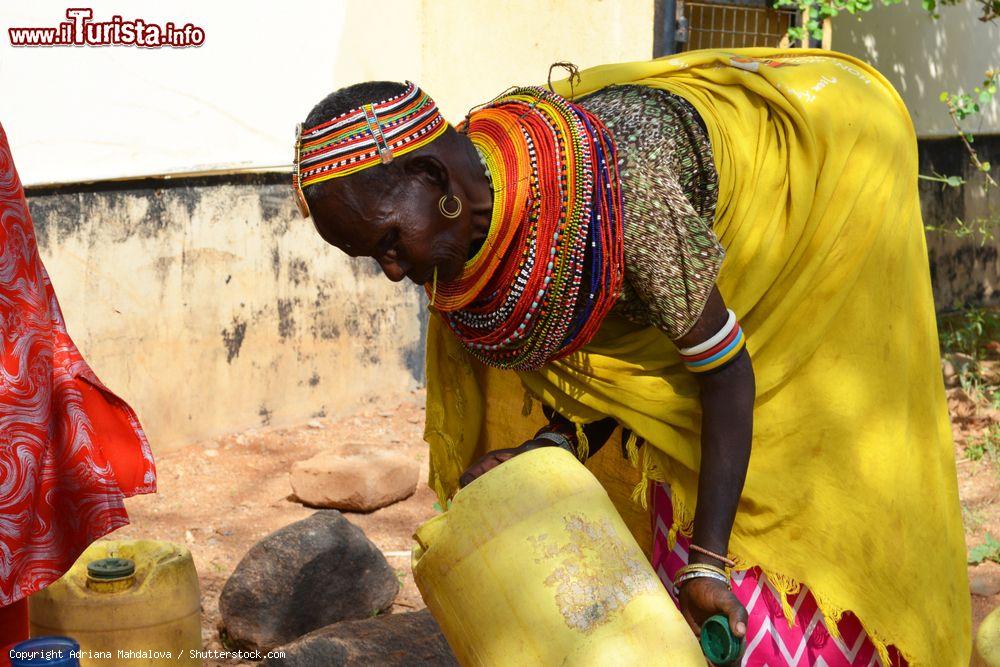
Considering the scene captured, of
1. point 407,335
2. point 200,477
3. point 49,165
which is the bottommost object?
point 200,477

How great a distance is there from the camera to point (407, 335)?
636 centimetres

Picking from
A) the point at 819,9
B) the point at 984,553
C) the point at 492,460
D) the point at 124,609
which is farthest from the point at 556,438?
the point at 819,9

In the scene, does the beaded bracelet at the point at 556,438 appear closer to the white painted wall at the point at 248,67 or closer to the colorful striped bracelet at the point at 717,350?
the colorful striped bracelet at the point at 717,350

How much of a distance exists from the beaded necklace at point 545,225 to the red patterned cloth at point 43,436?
0.94 m

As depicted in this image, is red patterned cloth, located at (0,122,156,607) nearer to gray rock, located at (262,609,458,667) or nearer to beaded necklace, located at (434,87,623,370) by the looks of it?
gray rock, located at (262,609,458,667)

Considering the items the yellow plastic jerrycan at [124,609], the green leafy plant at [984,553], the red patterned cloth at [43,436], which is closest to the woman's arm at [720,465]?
the red patterned cloth at [43,436]

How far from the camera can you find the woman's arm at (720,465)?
2.03 metres

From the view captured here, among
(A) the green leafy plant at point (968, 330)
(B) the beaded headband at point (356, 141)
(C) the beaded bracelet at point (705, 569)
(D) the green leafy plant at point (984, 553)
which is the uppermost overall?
(B) the beaded headband at point (356, 141)

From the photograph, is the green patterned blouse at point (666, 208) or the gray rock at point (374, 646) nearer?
the green patterned blouse at point (666, 208)

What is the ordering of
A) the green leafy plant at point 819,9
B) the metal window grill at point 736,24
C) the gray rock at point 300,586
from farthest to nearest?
the metal window grill at point 736,24, the green leafy plant at point 819,9, the gray rock at point 300,586

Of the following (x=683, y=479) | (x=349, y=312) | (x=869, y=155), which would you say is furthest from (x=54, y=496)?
(x=349, y=312)

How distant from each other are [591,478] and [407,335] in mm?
4414

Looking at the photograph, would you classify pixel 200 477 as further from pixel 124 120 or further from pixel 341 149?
pixel 341 149

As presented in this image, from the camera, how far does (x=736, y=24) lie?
7.09 metres
